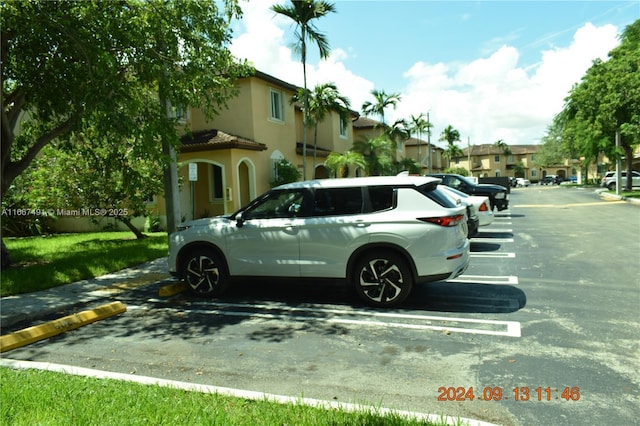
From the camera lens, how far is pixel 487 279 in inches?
316

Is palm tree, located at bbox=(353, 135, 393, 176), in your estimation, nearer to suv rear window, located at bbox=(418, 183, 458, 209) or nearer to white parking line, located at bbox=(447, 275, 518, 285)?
white parking line, located at bbox=(447, 275, 518, 285)

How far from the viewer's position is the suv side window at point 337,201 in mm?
6707

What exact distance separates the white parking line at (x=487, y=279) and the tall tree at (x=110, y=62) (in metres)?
5.86

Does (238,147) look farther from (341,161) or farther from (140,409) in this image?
(140,409)

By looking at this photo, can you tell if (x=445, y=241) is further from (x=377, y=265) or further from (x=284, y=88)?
(x=284, y=88)

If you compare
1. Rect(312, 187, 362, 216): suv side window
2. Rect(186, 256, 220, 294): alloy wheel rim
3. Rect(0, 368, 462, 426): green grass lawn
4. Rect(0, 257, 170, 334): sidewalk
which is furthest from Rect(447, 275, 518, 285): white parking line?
Rect(0, 257, 170, 334): sidewalk

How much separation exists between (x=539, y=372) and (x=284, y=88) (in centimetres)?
1963

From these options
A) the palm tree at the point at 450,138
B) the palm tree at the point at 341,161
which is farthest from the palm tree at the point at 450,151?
the palm tree at the point at 341,161

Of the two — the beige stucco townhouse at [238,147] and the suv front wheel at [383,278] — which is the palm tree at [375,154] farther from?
the suv front wheel at [383,278]

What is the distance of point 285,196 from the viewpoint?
7164 mm

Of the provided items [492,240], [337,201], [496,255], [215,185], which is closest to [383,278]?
[337,201]

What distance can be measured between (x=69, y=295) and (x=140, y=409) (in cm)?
514

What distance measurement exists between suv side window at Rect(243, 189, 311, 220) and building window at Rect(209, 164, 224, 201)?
44.8 feet

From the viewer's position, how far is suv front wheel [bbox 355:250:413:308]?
20.6 ft
